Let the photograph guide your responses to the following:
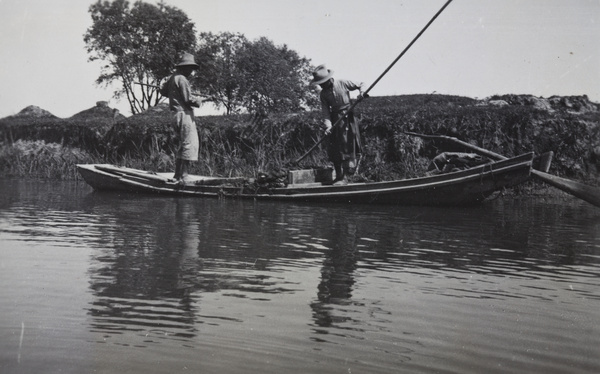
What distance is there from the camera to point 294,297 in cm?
392

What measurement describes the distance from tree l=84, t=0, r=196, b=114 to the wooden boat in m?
17.4

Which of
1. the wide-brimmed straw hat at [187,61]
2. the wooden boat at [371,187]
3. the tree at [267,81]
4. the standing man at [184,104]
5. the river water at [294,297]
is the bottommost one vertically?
the river water at [294,297]

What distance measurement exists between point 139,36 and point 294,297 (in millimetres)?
26727

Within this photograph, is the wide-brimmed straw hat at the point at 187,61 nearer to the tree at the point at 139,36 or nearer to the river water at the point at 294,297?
the river water at the point at 294,297

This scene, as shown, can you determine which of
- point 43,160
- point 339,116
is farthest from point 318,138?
point 43,160

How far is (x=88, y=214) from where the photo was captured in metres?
8.51

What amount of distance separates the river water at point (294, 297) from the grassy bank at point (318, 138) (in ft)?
16.9

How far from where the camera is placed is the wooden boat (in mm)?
9453

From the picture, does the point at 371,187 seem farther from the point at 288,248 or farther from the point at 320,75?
the point at 288,248

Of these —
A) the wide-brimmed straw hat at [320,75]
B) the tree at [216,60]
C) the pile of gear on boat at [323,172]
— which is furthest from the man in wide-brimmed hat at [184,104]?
the tree at [216,60]

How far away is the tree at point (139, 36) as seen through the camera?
28.5 metres

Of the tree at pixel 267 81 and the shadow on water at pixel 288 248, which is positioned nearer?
the shadow on water at pixel 288 248

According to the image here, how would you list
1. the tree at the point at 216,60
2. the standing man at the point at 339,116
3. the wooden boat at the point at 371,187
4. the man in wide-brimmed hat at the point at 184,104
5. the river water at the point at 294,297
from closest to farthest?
the river water at the point at 294,297
the wooden boat at the point at 371,187
the standing man at the point at 339,116
the man in wide-brimmed hat at the point at 184,104
the tree at the point at 216,60

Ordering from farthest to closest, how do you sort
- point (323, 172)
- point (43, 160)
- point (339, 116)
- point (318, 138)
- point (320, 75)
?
point (43, 160)
point (318, 138)
point (323, 172)
point (339, 116)
point (320, 75)
